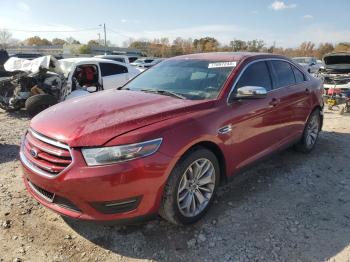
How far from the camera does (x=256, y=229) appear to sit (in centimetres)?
369

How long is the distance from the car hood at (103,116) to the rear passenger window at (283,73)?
6.23 ft

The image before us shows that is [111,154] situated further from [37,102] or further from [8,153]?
[37,102]

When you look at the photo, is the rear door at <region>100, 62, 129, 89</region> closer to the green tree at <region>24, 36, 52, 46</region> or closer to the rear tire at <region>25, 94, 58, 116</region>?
the rear tire at <region>25, 94, 58, 116</region>

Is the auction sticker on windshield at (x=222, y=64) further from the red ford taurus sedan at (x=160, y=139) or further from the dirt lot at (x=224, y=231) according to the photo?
Answer: the dirt lot at (x=224, y=231)

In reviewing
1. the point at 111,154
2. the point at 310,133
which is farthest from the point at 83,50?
the point at 111,154

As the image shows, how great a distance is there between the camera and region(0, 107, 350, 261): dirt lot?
326cm

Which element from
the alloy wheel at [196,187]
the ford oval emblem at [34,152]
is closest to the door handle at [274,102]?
the alloy wheel at [196,187]

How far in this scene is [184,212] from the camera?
3.55 metres

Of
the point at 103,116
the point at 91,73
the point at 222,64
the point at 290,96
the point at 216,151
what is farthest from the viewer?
the point at 91,73

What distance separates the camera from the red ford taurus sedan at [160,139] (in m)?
2.97

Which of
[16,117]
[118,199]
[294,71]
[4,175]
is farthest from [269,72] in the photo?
[16,117]

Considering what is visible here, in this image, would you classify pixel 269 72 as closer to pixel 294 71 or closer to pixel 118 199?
pixel 294 71

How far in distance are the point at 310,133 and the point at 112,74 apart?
6.20 m

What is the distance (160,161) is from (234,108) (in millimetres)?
1313
